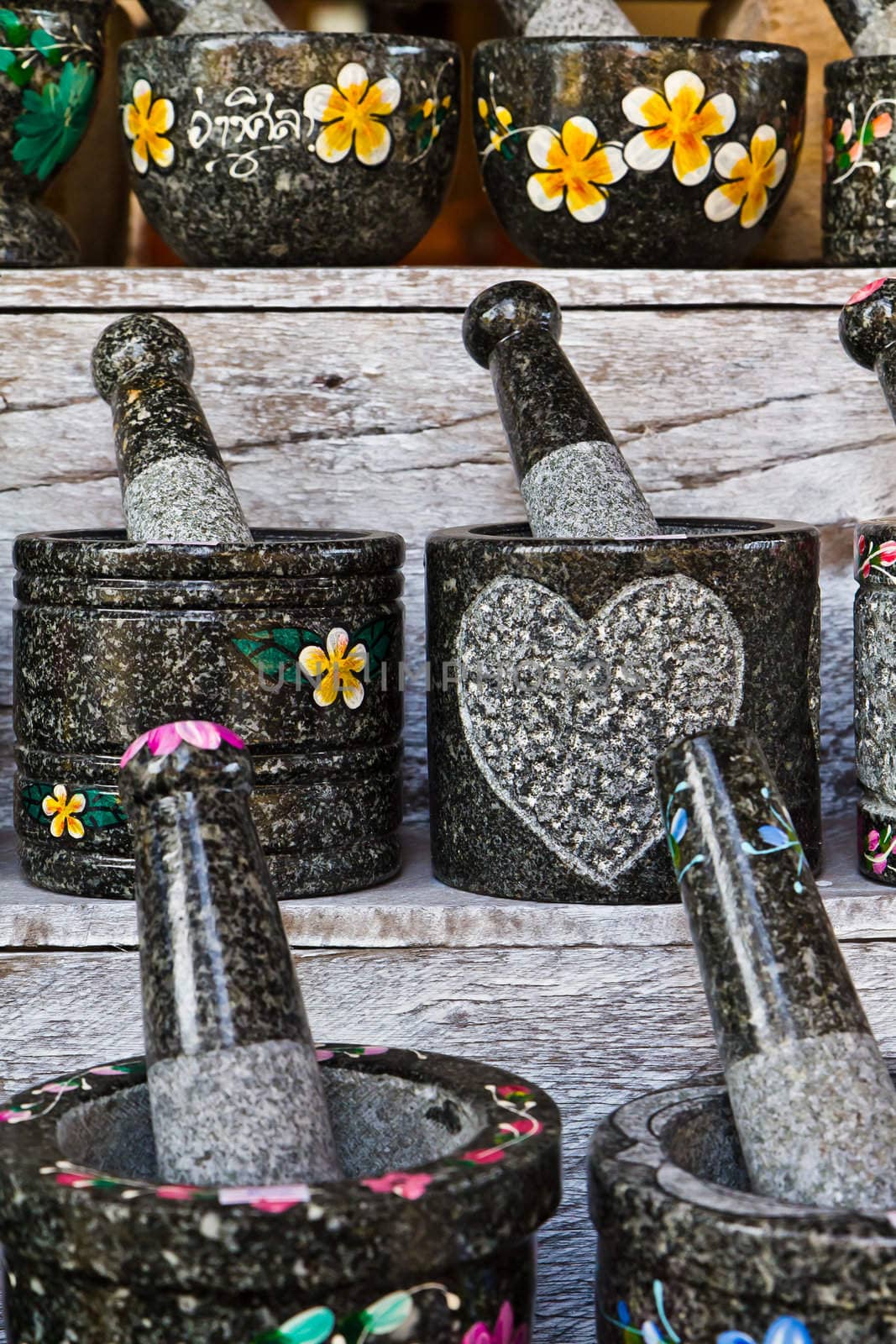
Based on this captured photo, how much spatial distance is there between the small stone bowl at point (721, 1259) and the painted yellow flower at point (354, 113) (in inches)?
27.3

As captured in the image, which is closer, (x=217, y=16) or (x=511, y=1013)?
(x=511, y=1013)

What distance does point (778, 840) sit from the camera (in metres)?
0.81

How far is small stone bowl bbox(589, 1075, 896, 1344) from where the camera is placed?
0.68 m

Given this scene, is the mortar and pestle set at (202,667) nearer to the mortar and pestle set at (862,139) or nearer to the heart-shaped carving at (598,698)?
the heart-shaped carving at (598,698)

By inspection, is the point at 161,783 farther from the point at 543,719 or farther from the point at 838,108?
the point at 838,108

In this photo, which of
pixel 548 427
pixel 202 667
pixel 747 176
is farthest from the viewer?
pixel 747 176

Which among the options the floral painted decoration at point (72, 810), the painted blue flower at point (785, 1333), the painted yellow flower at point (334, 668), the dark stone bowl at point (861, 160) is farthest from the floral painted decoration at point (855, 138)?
the painted blue flower at point (785, 1333)

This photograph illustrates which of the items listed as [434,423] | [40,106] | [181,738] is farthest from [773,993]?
[40,106]

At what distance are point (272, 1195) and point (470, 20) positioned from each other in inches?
54.2

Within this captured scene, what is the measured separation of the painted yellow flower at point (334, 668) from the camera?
997 mm

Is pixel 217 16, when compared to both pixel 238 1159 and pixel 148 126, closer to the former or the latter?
pixel 148 126

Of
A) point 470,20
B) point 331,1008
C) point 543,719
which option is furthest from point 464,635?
point 470,20

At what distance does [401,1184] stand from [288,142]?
73cm

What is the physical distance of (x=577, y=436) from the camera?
108 cm
